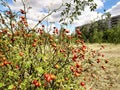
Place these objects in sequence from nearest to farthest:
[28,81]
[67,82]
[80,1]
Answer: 1. [28,81]
2. [67,82]
3. [80,1]

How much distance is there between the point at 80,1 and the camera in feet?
24.9

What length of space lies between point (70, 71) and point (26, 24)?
1.37 meters

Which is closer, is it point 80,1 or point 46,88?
point 46,88

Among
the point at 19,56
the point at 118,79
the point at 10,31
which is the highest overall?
A: the point at 10,31

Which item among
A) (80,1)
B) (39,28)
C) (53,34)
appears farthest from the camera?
(80,1)

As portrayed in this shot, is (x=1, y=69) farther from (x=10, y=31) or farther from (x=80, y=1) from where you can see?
(x=80, y=1)

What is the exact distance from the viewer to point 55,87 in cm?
500

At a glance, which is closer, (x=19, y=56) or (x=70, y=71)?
(x=19, y=56)

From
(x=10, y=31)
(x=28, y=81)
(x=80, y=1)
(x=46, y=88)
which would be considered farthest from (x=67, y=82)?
(x=80, y=1)

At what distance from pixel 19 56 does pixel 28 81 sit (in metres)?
0.49

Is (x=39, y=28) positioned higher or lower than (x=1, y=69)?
higher

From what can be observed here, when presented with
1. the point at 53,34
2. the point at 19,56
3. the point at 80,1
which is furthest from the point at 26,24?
the point at 80,1

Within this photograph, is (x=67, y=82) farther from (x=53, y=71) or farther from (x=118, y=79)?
(x=118, y=79)

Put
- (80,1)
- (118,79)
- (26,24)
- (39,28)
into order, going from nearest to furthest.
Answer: (26,24)
(39,28)
(80,1)
(118,79)
